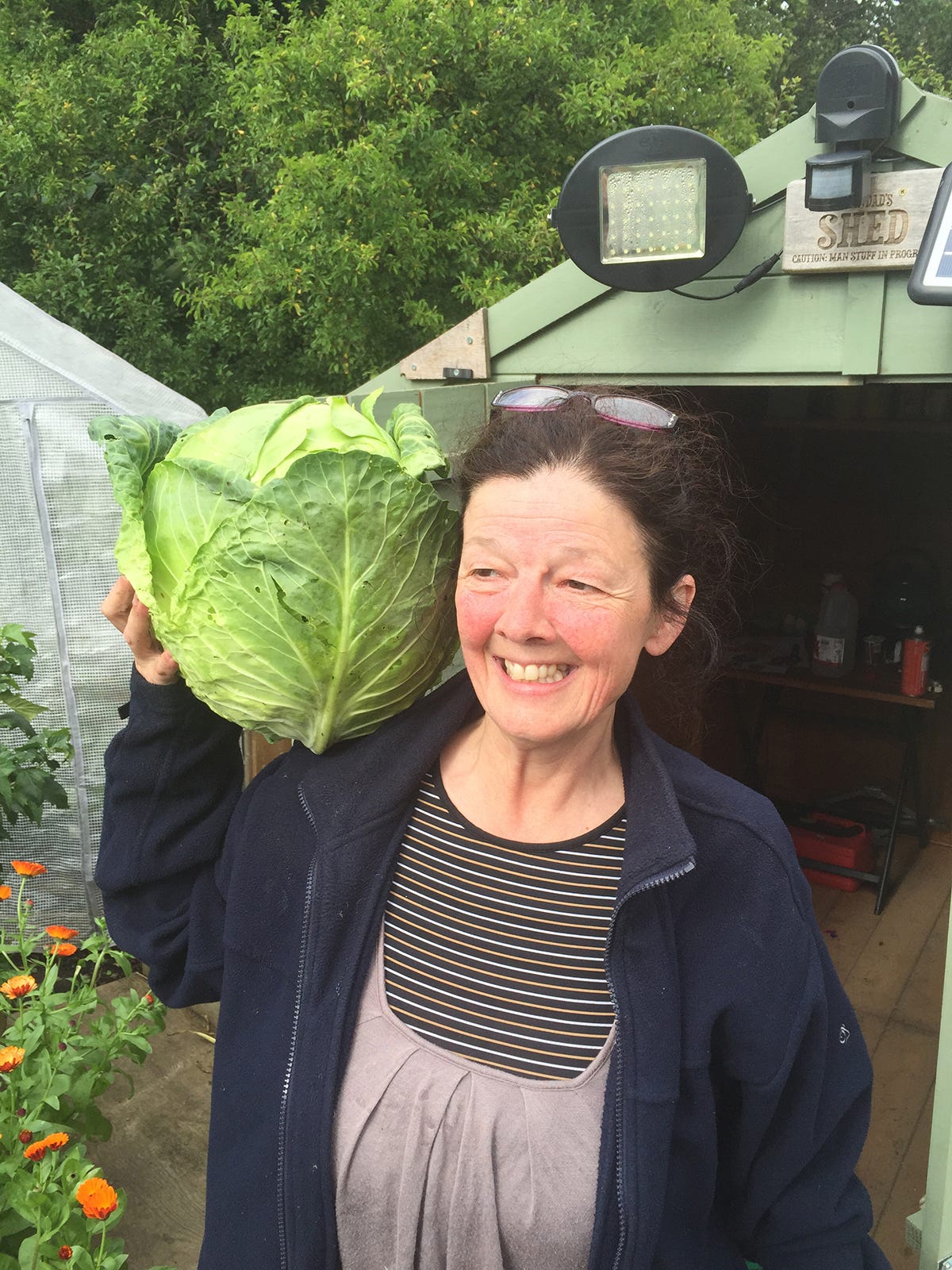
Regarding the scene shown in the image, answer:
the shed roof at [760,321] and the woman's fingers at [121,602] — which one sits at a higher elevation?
the shed roof at [760,321]

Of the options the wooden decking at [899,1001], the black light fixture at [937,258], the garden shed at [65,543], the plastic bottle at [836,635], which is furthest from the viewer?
the plastic bottle at [836,635]

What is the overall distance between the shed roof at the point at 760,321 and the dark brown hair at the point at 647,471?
98 cm

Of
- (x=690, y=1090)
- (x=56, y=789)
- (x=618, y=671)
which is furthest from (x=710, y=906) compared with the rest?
(x=56, y=789)

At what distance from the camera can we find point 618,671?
5.04 ft

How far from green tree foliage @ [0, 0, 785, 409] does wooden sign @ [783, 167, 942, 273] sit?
4.28 m

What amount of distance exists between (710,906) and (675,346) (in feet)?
6.03

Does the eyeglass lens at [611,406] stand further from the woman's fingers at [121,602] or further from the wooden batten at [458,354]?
the wooden batten at [458,354]

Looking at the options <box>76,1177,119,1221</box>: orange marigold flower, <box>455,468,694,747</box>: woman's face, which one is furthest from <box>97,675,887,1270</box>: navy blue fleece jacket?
<box>76,1177,119,1221</box>: orange marigold flower

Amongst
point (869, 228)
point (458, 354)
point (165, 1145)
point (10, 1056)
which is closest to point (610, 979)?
point (10, 1056)

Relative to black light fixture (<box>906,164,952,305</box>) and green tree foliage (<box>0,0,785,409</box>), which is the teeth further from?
green tree foliage (<box>0,0,785,409</box>)

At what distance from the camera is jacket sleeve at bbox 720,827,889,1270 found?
4.94 ft

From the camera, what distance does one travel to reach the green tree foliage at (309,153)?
6.57 m

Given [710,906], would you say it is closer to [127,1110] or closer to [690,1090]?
[690,1090]

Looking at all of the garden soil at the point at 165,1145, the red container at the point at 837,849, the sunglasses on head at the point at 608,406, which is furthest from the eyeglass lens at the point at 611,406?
the red container at the point at 837,849
